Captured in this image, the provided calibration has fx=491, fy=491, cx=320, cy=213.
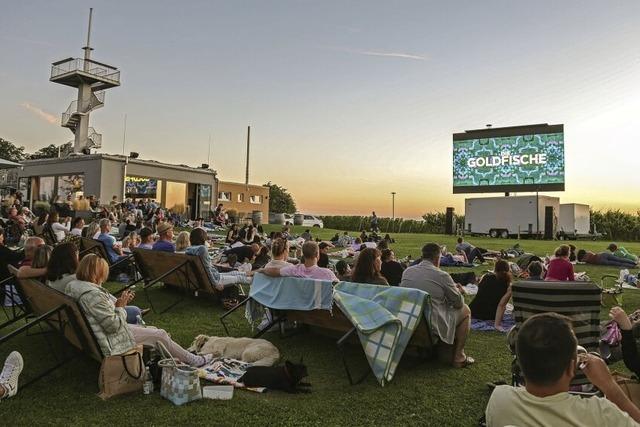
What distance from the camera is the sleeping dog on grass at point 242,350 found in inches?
220

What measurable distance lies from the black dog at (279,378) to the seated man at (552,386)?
2.87 metres

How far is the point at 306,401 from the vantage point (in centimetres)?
443

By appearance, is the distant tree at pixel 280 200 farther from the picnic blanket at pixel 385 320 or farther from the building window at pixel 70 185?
the picnic blanket at pixel 385 320

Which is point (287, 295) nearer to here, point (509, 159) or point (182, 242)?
point (182, 242)

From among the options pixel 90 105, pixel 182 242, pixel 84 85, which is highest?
pixel 84 85

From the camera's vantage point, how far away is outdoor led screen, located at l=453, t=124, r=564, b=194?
3738 cm

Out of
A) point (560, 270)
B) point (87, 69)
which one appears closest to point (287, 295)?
point (560, 270)

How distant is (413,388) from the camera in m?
4.77

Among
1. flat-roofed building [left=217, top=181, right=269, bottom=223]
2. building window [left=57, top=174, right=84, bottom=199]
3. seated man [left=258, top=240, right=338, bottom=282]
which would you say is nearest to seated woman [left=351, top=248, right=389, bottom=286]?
seated man [left=258, top=240, right=338, bottom=282]

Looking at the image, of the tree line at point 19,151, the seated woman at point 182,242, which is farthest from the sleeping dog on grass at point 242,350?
the tree line at point 19,151

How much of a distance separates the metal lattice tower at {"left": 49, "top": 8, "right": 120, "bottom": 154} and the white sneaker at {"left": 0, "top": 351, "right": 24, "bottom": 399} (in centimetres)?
3760

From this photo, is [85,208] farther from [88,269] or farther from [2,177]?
[88,269]

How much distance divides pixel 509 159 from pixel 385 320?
37.2 m

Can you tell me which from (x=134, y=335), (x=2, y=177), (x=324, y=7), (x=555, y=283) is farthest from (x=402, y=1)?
(x=2, y=177)
